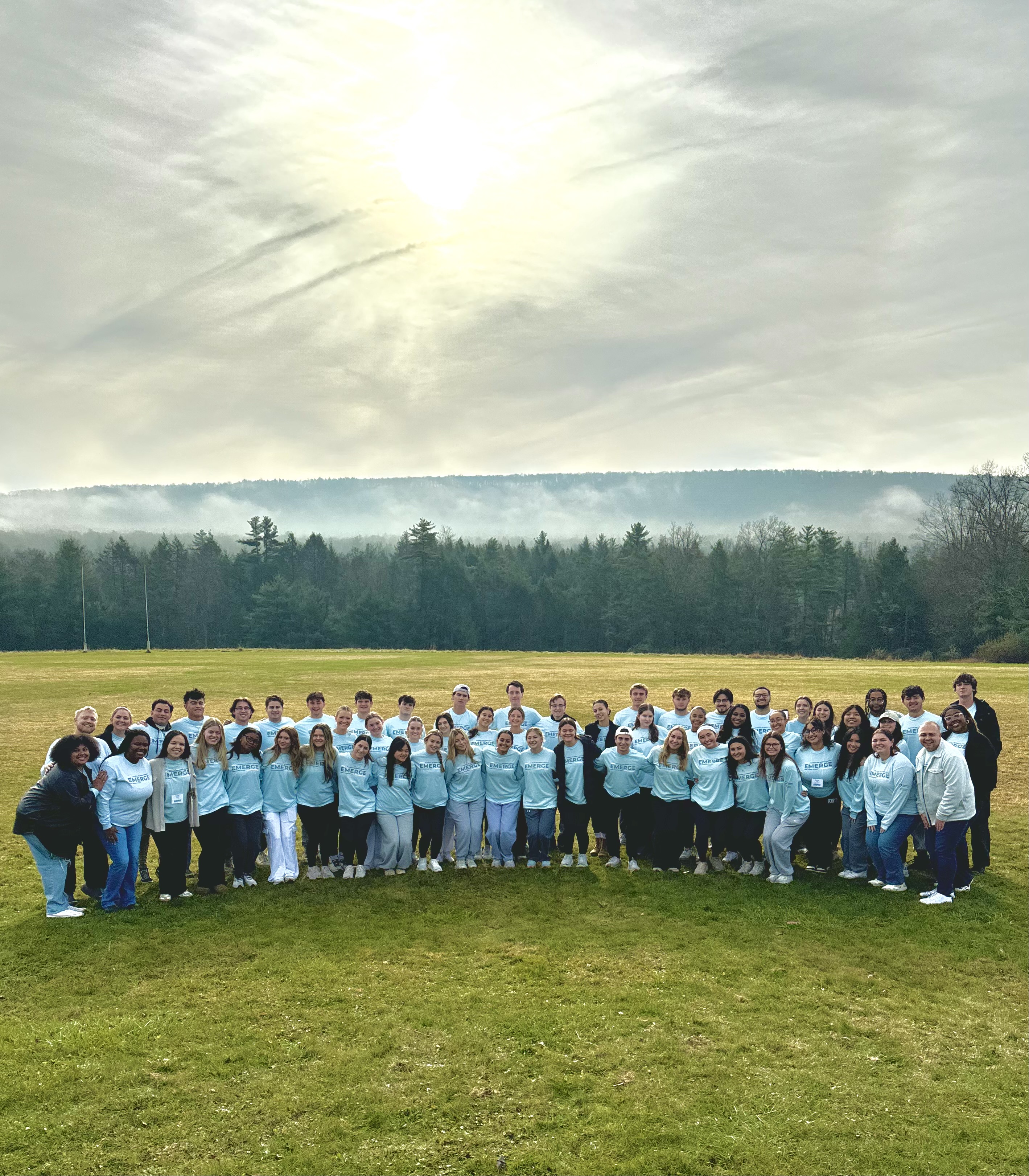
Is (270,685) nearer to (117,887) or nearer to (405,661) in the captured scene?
(405,661)

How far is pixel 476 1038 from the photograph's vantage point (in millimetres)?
6793

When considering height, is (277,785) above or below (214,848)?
above

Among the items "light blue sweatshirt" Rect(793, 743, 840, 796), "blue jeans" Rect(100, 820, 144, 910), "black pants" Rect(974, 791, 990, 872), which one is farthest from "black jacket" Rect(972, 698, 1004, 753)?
Answer: "blue jeans" Rect(100, 820, 144, 910)

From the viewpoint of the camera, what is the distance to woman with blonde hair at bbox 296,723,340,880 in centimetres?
1057

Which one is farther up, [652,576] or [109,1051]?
[652,576]

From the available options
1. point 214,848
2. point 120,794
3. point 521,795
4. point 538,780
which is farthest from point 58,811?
point 538,780

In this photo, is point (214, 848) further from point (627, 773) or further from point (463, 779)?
point (627, 773)

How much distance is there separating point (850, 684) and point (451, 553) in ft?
230

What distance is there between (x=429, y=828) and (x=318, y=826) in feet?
4.79

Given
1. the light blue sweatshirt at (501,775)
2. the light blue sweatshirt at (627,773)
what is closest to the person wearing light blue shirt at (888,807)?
the light blue sweatshirt at (627,773)

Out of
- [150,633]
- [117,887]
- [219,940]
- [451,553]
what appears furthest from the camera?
[451,553]

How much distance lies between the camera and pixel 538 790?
11.0 metres

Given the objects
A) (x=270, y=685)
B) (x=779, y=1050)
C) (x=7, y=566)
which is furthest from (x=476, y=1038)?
(x=7, y=566)

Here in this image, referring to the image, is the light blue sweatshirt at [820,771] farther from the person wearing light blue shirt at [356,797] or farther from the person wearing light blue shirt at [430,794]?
the person wearing light blue shirt at [356,797]
